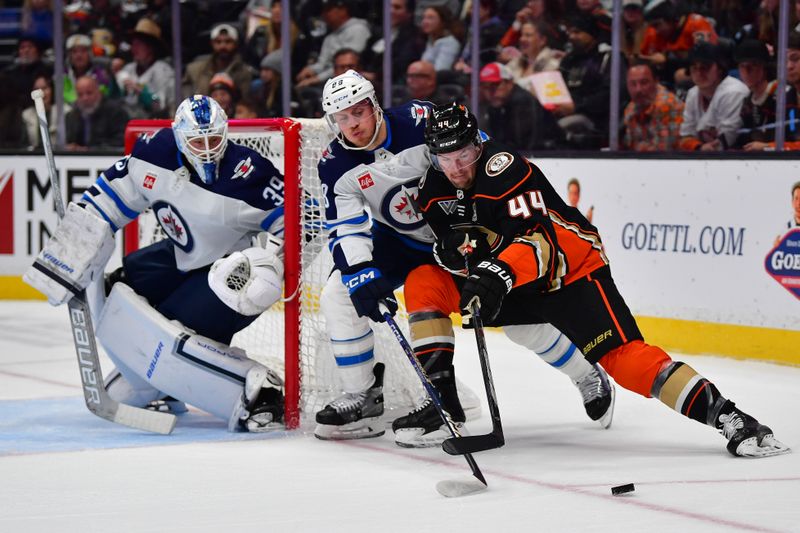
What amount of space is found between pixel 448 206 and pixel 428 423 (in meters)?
0.58

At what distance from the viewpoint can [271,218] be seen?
3.62m

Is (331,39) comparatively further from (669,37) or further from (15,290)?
(15,290)

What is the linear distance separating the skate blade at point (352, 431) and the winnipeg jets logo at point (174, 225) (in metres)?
0.69

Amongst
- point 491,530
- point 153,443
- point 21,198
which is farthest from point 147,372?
point 21,198

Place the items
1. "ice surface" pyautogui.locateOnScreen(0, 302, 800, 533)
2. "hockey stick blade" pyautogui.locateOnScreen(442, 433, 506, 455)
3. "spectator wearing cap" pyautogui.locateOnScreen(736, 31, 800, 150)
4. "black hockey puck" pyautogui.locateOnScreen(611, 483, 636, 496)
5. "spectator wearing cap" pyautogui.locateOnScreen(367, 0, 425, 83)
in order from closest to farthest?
"ice surface" pyautogui.locateOnScreen(0, 302, 800, 533) < "black hockey puck" pyautogui.locateOnScreen(611, 483, 636, 496) < "hockey stick blade" pyautogui.locateOnScreen(442, 433, 506, 455) < "spectator wearing cap" pyautogui.locateOnScreen(736, 31, 800, 150) < "spectator wearing cap" pyautogui.locateOnScreen(367, 0, 425, 83)

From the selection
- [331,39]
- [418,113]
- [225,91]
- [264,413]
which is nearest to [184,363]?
[264,413]

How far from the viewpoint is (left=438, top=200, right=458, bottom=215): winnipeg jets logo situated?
3.29 meters

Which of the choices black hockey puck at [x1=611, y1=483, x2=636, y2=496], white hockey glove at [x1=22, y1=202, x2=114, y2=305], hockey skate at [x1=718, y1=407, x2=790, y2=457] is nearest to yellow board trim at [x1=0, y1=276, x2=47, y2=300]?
white hockey glove at [x1=22, y1=202, x2=114, y2=305]

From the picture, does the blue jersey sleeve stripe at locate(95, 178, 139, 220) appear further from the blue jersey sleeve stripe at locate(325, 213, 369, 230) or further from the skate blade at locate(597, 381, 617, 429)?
the skate blade at locate(597, 381, 617, 429)

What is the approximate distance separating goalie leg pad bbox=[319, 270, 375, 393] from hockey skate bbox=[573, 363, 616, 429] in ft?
2.05

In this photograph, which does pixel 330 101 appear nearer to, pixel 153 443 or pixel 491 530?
pixel 153 443

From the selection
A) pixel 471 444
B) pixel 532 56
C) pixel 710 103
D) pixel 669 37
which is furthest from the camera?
pixel 532 56

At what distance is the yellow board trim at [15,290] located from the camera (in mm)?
7055

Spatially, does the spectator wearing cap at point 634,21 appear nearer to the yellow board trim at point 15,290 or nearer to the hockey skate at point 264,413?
the hockey skate at point 264,413
